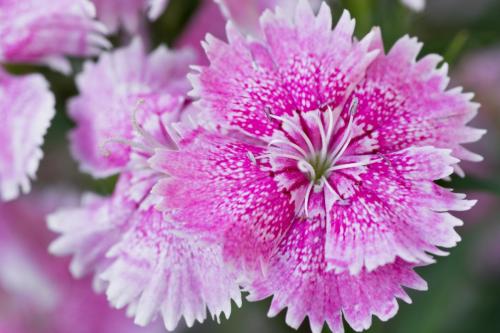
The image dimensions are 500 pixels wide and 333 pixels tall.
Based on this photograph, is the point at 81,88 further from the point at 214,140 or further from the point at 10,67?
the point at 214,140

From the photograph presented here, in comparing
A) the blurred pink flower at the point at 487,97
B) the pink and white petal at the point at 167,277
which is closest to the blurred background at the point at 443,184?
the blurred pink flower at the point at 487,97

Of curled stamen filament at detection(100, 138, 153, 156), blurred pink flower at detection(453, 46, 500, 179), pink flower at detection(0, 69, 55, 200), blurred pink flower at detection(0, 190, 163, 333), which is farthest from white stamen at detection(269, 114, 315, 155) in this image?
blurred pink flower at detection(453, 46, 500, 179)

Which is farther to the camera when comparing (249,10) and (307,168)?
(249,10)

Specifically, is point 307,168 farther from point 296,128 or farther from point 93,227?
point 93,227

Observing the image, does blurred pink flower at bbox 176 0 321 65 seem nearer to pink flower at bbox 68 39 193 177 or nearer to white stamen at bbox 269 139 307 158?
pink flower at bbox 68 39 193 177

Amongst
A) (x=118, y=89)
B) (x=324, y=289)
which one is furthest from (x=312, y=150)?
(x=118, y=89)

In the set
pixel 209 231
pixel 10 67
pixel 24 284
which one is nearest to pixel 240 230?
pixel 209 231
